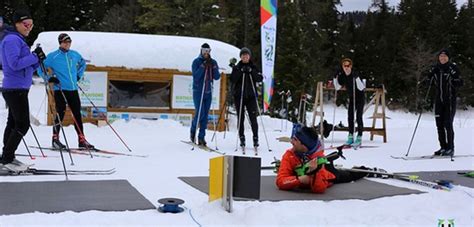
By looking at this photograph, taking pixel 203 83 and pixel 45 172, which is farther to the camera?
pixel 203 83

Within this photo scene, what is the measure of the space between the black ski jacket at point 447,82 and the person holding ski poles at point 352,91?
1.53 meters

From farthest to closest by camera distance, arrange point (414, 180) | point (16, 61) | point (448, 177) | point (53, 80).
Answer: point (53, 80), point (448, 177), point (414, 180), point (16, 61)

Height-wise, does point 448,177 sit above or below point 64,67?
below

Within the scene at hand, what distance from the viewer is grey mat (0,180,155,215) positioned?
12.9 ft

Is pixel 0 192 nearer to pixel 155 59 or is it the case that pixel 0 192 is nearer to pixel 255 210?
pixel 255 210

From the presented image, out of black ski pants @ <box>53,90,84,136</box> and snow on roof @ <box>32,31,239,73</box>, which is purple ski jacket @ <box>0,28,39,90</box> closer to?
black ski pants @ <box>53,90,84,136</box>

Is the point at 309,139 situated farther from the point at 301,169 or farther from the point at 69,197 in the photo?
the point at 69,197

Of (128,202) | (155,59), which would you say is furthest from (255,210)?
(155,59)

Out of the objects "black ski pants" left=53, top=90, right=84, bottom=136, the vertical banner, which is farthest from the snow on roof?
"black ski pants" left=53, top=90, right=84, bottom=136

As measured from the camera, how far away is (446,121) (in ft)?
25.8

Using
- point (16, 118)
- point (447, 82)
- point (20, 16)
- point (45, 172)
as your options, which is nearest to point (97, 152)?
point (45, 172)

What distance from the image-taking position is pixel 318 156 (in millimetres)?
4766

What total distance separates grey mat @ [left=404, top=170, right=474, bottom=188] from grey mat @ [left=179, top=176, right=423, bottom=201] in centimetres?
86

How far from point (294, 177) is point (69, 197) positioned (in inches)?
81.7
